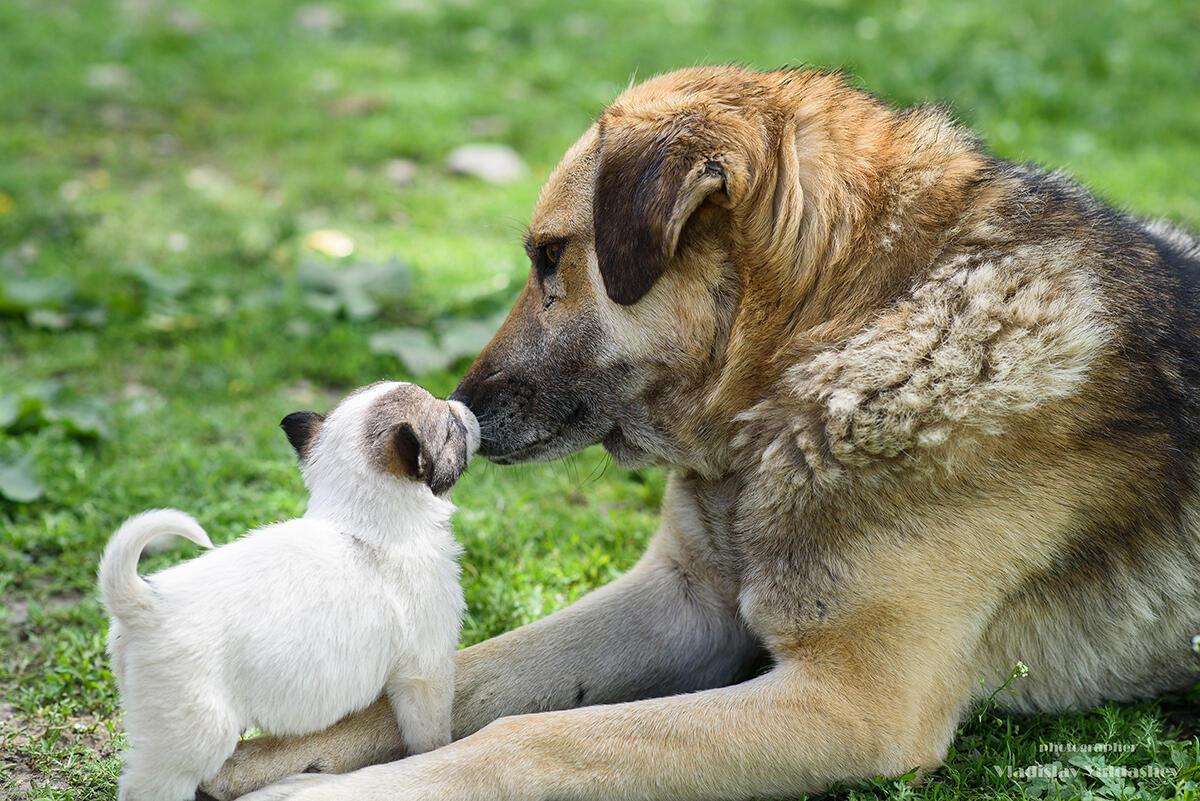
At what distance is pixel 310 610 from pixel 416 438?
0.52 meters

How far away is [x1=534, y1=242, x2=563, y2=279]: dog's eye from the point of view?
11.1ft

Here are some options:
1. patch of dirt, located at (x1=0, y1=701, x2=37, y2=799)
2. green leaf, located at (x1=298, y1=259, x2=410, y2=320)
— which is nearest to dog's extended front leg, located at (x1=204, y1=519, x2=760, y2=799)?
patch of dirt, located at (x1=0, y1=701, x2=37, y2=799)

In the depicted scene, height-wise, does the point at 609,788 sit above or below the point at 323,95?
above

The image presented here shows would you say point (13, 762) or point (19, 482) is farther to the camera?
point (19, 482)

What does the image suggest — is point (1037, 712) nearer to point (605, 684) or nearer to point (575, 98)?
Result: point (605, 684)

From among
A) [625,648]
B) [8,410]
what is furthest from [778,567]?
[8,410]

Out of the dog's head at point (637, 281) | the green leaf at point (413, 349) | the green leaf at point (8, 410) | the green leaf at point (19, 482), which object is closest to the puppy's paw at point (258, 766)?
the dog's head at point (637, 281)

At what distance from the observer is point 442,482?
10.4 ft

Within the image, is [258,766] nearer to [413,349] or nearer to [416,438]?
[416,438]

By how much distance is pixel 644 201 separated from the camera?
9.77 feet

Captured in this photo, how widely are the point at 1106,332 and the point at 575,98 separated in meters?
5.95

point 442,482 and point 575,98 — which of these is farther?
point 575,98

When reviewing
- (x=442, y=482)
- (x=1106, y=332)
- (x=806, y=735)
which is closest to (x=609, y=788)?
(x=806, y=735)

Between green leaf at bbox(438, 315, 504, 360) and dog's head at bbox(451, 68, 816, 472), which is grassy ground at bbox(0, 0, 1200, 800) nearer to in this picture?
green leaf at bbox(438, 315, 504, 360)
